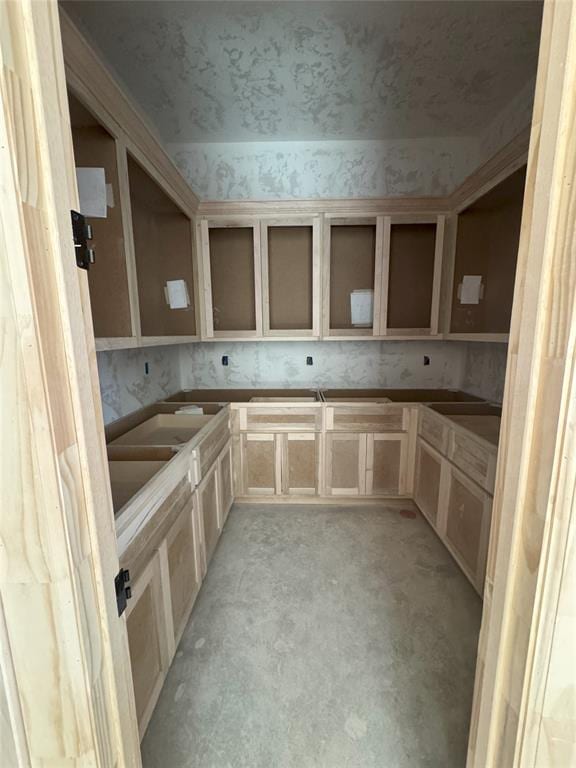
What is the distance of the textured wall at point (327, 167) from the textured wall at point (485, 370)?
1362 millimetres

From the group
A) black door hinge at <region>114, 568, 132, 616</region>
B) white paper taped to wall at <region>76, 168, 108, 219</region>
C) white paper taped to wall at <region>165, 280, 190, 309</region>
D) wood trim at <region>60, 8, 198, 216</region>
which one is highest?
wood trim at <region>60, 8, 198, 216</region>

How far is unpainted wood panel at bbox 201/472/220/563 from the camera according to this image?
187 cm

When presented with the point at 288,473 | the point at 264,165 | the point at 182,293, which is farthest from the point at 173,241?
the point at 288,473

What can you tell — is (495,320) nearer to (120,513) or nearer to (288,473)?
(288,473)

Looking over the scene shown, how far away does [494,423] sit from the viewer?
84.4 inches

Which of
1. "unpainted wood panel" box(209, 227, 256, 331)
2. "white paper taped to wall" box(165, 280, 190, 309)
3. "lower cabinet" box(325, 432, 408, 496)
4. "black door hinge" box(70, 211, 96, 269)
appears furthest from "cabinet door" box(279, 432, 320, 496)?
"black door hinge" box(70, 211, 96, 269)

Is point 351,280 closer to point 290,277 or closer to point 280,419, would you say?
point 290,277

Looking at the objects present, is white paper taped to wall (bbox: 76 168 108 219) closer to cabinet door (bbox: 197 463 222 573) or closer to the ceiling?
the ceiling

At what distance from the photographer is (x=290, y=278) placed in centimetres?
283

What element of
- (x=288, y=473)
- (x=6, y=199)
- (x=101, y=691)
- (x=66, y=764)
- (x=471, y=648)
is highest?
(x=6, y=199)

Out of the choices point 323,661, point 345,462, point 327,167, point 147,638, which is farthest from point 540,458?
point 327,167

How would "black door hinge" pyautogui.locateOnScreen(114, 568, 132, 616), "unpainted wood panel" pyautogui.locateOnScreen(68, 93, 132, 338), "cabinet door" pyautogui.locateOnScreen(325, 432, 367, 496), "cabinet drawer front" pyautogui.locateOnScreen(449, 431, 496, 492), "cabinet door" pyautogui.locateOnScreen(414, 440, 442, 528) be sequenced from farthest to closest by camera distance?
1. "cabinet door" pyautogui.locateOnScreen(325, 432, 367, 496)
2. "cabinet door" pyautogui.locateOnScreen(414, 440, 442, 528)
3. "cabinet drawer front" pyautogui.locateOnScreen(449, 431, 496, 492)
4. "unpainted wood panel" pyautogui.locateOnScreen(68, 93, 132, 338)
5. "black door hinge" pyautogui.locateOnScreen(114, 568, 132, 616)

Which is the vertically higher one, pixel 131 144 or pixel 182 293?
pixel 131 144

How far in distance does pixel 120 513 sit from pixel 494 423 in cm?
220
